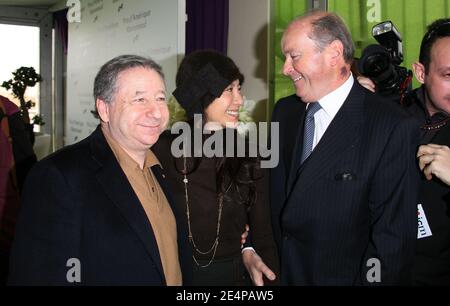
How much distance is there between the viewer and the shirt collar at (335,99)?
4.89ft

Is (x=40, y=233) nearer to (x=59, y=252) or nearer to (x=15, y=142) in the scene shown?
(x=59, y=252)

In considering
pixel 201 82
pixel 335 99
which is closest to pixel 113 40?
pixel 201 82

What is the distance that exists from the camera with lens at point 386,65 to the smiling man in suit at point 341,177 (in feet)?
0.25

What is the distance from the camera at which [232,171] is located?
1.69 m

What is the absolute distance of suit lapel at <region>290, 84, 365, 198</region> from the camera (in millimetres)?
1401

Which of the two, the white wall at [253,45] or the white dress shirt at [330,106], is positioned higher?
the white wall at [253,45]

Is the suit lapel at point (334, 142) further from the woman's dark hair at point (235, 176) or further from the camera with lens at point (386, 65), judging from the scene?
the woman's dark hair at point (235, 176)

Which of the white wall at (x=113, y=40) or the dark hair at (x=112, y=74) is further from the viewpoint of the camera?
the white wall at (x=113, y=40)

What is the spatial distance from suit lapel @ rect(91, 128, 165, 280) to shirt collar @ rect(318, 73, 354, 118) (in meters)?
0.71

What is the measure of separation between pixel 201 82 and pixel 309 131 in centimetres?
48

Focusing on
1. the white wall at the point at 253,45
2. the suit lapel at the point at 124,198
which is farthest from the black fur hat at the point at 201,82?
the white wall at the point at 253,45

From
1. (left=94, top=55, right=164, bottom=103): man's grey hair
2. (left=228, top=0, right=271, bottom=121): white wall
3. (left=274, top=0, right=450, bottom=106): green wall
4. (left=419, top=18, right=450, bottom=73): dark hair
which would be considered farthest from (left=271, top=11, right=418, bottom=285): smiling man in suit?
(left=228, top=0, right=271, bottom=121): white wall
